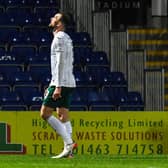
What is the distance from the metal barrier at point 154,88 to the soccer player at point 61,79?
6735 mm

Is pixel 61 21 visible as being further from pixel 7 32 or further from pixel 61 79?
pixel 7 32

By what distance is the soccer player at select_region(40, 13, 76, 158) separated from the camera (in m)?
11.0

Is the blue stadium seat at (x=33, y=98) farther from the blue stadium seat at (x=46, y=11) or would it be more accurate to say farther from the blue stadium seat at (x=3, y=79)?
the blue stadium seat at (x=46, y=11)

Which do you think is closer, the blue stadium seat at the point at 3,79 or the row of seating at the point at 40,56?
the blue stadium seat at the point at 3,79

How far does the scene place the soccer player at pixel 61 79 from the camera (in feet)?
36.1

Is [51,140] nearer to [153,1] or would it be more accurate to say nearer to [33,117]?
[33,117]

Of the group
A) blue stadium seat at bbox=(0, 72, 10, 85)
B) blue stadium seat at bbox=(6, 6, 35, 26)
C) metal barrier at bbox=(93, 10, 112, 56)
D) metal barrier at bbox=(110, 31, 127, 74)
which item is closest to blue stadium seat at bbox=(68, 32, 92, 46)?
metal barrier at bbox=(93, 10, 112, 56)

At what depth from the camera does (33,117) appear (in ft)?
46.0

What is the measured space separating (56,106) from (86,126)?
9.75ft

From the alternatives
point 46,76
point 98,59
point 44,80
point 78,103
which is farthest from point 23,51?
point 78,103

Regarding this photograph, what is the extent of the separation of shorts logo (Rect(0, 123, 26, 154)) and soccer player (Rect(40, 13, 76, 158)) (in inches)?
102

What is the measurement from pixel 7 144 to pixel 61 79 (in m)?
3.13

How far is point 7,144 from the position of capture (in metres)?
13.8

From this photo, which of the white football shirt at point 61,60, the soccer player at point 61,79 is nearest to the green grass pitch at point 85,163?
the soccer player at point 61,79
